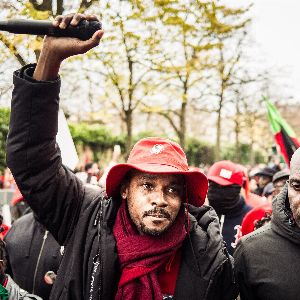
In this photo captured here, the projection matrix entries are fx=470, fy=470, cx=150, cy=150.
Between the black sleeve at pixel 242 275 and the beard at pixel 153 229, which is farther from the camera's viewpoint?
the black sleeve at pixel 242 275

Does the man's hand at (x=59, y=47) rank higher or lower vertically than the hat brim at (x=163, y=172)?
higher

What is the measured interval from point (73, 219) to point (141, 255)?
36 cm

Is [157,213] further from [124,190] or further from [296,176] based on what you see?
[296,176]

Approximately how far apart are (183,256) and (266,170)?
6.69 meters

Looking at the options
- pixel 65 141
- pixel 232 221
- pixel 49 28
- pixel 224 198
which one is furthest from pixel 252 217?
pixel 49 28

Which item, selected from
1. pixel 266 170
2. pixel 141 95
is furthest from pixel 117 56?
pixel 266 170

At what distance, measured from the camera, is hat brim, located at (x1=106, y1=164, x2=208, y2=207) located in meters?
2.14

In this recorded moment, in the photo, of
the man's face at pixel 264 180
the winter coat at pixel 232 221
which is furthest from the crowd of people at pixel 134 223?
the man's face at pixel 264 180

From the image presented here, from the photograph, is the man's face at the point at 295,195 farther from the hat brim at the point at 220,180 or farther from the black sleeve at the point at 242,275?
the hat brim at the point at 220,180

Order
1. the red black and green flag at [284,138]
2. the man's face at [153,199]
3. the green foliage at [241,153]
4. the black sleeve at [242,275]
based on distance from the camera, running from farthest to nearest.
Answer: the green foliage at [241,153], the red black and green flag at [284,138], the black sleeve at [242,275], the man's face at [153,199]

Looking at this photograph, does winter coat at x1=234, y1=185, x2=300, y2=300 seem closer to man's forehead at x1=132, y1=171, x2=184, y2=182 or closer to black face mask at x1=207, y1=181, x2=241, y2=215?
man's forehead at x1=132, y1=171, x2=184, y2=182

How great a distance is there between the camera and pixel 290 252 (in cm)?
230

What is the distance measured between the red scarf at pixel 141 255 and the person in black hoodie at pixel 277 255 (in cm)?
43

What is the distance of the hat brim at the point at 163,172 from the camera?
2137 millimetres
